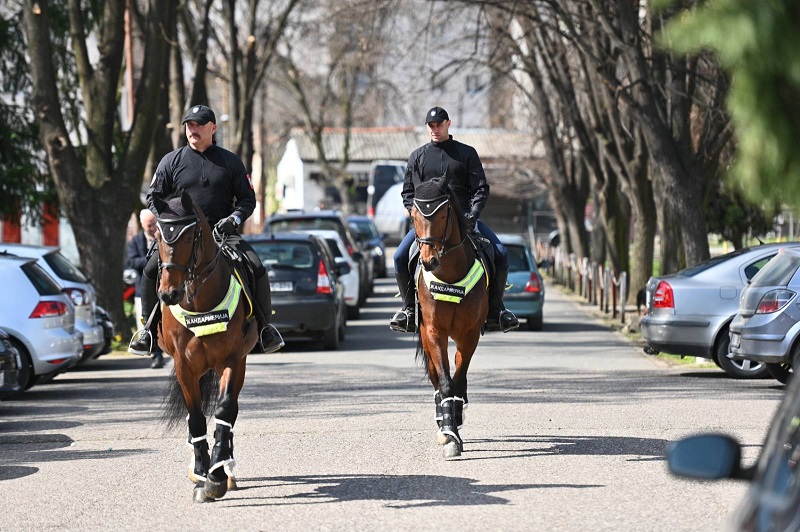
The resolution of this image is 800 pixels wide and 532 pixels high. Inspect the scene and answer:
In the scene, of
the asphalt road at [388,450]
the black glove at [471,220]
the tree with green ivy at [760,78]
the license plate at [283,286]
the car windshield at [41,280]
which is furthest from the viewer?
the license plate at [283,286]

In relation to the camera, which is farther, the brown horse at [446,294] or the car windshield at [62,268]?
the car windshield at [62,268]

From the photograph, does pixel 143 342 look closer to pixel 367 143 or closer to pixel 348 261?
pixel 348 261

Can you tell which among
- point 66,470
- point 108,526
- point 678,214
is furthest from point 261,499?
point 678,214

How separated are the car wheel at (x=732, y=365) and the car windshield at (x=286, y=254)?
22.9ft

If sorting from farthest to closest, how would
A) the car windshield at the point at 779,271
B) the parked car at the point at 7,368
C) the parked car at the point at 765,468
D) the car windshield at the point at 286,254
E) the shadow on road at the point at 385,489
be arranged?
the car windshield at the point at 286,254 → the car windshield at the point at 779,271 → the parked car at the point at 7,368 → the shadow on road at the point at 385,489 → the parked car at the point at 765,468

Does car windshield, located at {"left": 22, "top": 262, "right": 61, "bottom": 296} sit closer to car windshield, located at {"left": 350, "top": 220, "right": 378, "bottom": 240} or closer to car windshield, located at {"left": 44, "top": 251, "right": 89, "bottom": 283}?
car windshield, located at {"left": 44, "top": 251, "right": 89, "bottom": 283}

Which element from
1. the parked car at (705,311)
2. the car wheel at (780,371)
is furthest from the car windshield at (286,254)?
the car wheel at (780,371)

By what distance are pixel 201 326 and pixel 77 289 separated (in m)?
8.67

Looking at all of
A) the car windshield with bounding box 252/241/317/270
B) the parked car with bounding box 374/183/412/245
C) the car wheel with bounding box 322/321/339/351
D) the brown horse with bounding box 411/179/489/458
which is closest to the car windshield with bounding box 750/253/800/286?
the brown horse with bounding box 411/179/489/458

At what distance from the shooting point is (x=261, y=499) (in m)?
8.59

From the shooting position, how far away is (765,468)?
3.54 m

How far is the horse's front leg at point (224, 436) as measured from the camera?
8.44 meters

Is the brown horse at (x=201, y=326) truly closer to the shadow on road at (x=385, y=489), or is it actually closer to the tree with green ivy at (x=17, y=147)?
the shadow on road at (x=385, y=489)

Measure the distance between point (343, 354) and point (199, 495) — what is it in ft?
38.1
